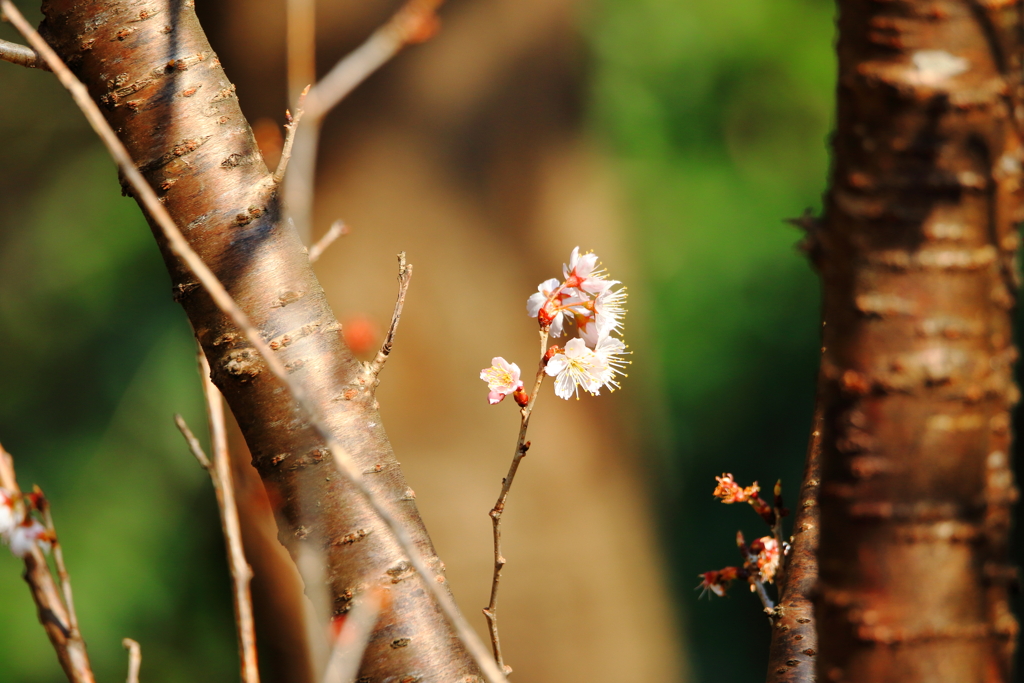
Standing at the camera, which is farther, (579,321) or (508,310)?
(508,310)

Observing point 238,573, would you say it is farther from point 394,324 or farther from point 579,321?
point 579,321

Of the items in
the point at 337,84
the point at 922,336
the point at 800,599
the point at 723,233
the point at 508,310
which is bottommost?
the point at 800,599

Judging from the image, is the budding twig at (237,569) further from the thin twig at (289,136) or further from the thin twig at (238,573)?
the thin twig at (289,136)

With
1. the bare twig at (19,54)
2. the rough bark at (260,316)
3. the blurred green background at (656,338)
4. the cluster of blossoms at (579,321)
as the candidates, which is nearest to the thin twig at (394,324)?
the rough bark at (260,316)

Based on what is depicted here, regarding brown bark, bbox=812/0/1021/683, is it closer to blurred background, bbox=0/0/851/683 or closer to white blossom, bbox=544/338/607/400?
white blossom, bbox=544/338/607/400

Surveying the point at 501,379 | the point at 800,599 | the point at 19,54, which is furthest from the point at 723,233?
the point at 19,54

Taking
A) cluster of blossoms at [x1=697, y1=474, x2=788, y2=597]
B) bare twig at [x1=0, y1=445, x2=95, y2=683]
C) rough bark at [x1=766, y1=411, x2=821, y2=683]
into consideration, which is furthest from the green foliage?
bare twig at [x1=0, y1=445, x2=95, y2=683]
